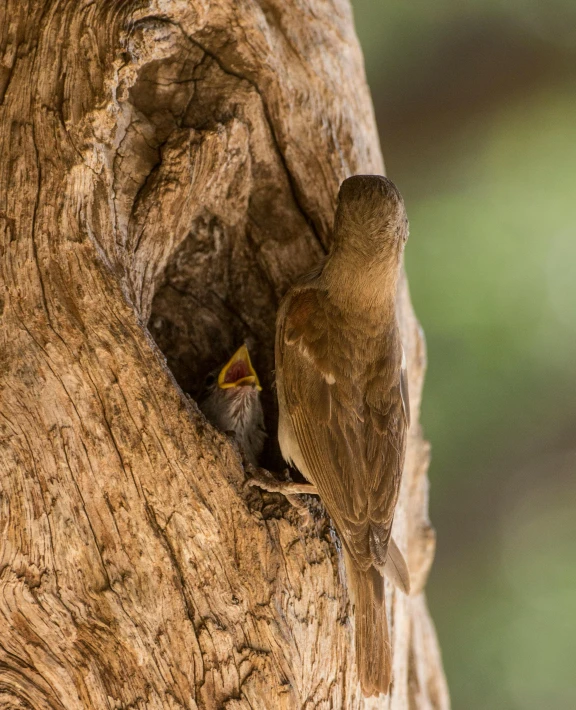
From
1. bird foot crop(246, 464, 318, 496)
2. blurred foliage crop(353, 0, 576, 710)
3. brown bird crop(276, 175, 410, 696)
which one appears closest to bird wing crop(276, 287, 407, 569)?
brown bird crop(276, 175, 410, 696)

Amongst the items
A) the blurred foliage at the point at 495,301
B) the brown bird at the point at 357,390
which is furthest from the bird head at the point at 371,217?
the blurred foliage at the point at 495,301

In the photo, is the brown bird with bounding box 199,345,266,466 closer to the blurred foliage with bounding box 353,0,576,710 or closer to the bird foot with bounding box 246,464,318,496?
the bird foot with bounding box 246,464,318,496

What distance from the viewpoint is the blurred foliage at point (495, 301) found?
536 centimetres

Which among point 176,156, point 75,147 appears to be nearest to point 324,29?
point 176,156

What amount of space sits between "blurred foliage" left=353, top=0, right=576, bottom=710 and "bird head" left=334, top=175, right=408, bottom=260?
268cm

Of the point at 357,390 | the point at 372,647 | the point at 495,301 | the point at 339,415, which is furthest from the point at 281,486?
the point at 495,301

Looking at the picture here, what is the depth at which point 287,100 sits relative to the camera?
3164 millimetres

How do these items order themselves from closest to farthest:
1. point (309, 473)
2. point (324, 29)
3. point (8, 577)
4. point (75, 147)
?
1. point (8, 577)
2. point (75, 147)
3. point (309, 473)
4. point (324, 29)

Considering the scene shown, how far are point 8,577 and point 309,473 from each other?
1.11 metres

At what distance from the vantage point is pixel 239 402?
3.53 metres

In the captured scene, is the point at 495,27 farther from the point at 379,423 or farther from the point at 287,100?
the point at 379,423

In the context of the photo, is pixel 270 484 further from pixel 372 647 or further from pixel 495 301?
pixel 495 301

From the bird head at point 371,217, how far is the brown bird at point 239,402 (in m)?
0.84

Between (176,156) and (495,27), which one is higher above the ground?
(495,27)
